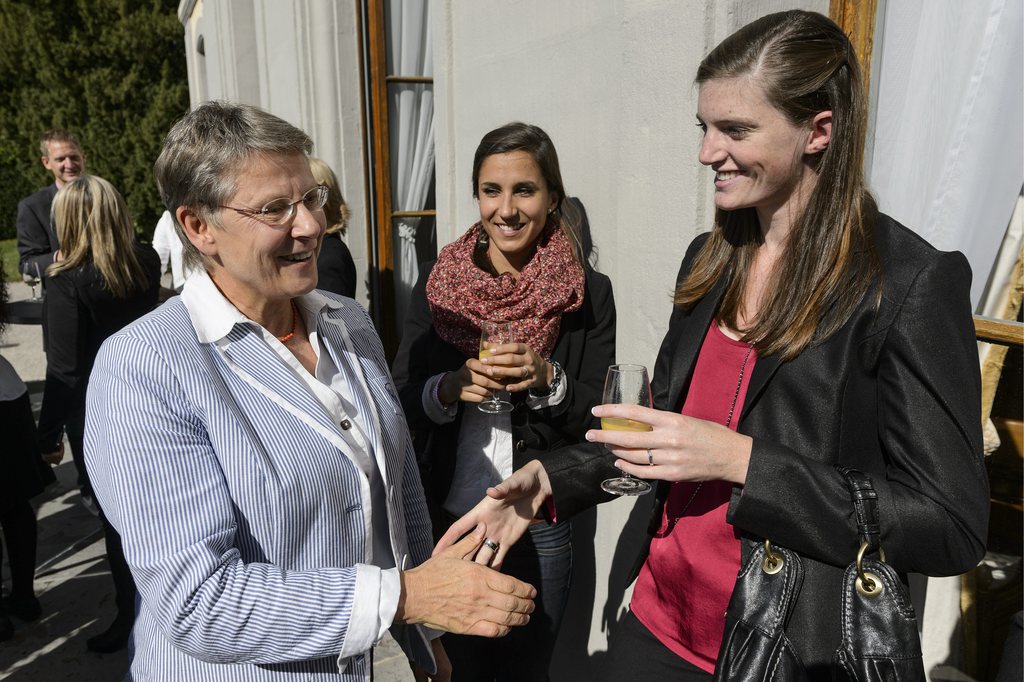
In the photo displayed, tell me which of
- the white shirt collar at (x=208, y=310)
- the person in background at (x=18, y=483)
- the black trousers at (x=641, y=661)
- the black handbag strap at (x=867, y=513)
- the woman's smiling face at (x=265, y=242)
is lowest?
the person in background at (x=18, y=483)

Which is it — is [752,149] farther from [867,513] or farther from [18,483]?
[18,483]

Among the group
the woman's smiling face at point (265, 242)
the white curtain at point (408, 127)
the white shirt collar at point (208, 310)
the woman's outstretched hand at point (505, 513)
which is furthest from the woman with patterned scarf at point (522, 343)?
the white curtain at point (408, 127)

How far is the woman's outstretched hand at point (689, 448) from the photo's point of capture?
4.97ft

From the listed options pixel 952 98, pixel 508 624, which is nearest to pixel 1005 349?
pixel 952 98

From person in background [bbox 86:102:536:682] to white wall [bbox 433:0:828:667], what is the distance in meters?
1.21

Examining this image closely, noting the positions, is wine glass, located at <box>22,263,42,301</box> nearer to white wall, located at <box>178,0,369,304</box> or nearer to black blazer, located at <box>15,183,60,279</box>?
black blazer, located at <box>15,183,60,279</box>

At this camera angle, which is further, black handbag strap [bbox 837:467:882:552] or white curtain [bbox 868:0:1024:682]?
white curtain [bbox 868:0:1024:682]

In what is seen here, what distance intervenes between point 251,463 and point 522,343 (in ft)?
4.22

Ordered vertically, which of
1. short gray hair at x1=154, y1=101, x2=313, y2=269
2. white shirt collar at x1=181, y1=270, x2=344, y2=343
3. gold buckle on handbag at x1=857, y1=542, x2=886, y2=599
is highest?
short gray hair at x1=154, y1=101, x2=313, y2=269

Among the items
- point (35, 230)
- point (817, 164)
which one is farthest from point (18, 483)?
point (817, 164)

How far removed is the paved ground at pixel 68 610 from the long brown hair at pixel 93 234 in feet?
2.70

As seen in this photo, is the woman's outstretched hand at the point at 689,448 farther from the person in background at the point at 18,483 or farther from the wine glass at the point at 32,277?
the wine glass at the point at 32,277

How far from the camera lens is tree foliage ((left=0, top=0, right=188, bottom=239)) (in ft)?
65.4

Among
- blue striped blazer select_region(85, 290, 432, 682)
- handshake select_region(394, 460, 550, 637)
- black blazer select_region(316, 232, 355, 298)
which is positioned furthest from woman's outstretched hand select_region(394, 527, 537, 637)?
black blazer select_region(316, 232, 355, 298)
